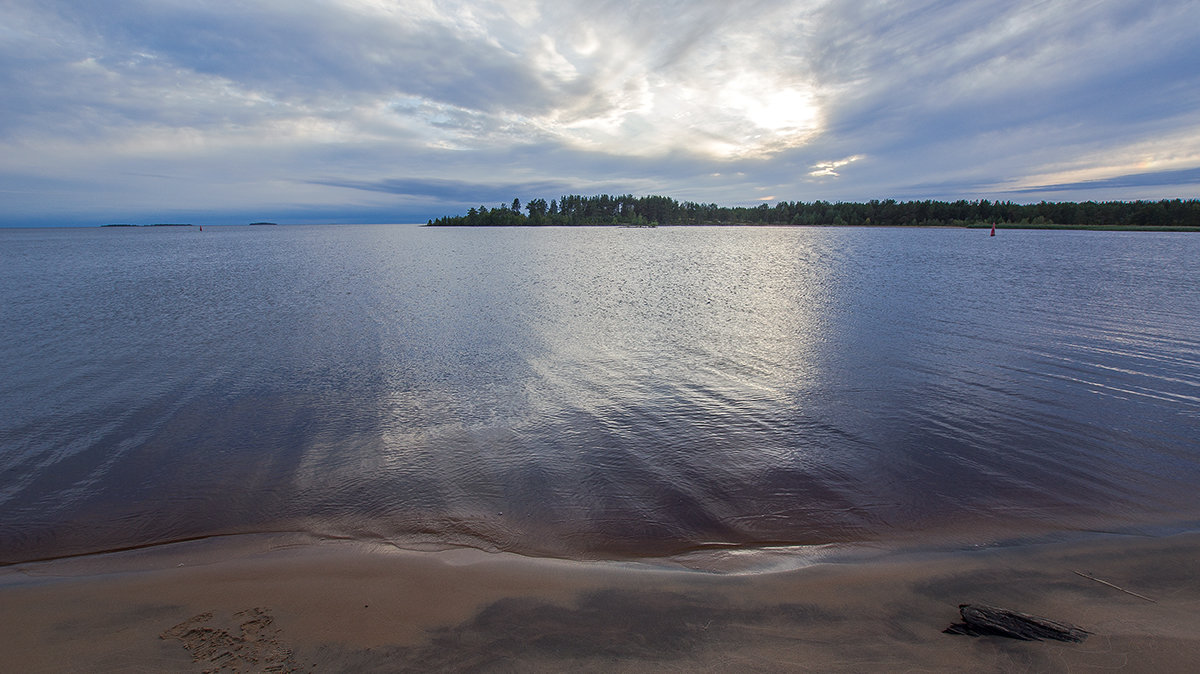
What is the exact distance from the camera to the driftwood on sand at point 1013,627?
417 centimetres

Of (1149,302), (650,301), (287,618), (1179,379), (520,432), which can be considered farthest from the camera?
(650,301)

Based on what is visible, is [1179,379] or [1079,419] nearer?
[1079,419]

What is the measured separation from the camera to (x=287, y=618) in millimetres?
4613

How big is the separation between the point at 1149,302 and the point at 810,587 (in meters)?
29.2

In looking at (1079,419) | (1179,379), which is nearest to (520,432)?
(1079,419)

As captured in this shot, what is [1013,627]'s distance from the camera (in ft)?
13.9

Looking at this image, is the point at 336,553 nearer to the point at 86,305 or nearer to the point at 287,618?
the point at 287,618

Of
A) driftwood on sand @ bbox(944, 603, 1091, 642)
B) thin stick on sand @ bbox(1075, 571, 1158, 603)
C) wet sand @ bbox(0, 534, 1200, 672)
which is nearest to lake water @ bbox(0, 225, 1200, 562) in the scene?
wet sand @ bbox(0, 534, 1200, 672)

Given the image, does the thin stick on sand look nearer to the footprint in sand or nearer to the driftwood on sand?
the driftwood on sand

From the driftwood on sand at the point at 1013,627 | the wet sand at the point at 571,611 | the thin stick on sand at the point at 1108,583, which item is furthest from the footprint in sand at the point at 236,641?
the thin stick on sand at the point at 1108,583

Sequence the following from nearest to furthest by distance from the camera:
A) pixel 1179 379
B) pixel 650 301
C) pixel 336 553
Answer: pixel 336 553, pixel 1179 379, pixel 650 301

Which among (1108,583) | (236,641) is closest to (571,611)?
(236,641)

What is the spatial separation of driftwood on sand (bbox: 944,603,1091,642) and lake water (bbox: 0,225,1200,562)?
67.5 inches

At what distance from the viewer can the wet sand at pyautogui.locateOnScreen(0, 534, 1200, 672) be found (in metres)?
4.05
